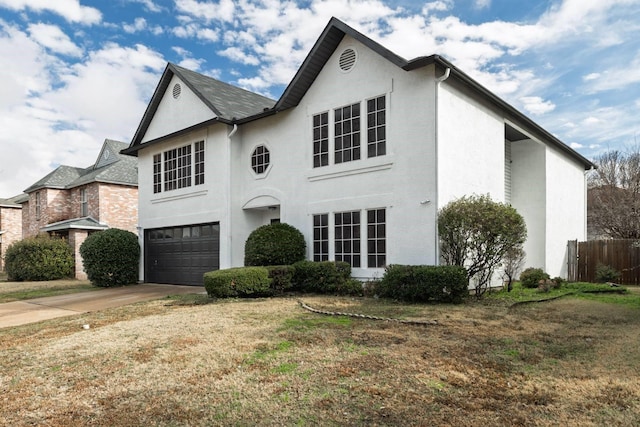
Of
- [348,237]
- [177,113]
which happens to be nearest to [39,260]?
[177,113]

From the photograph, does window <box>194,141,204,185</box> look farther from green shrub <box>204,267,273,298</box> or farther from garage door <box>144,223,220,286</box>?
green shrub <box>204,267,273,298</box>

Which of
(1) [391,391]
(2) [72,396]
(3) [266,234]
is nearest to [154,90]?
(3) [266,234]

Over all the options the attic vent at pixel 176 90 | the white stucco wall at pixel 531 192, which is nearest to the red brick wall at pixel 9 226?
the attic vent at pixel 176 90

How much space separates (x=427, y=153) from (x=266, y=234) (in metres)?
5.36

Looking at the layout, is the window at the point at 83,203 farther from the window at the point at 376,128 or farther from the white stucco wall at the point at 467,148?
the white stucco wall at the point at 467,148

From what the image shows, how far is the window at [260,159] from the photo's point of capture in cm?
1575

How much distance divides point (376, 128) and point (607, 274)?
11.0 m

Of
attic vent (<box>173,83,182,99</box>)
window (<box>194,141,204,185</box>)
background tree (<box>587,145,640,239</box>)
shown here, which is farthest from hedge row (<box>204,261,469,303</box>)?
background tree (<box>587,145,640,239</box>)

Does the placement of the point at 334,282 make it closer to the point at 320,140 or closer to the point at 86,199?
the point at 320,140

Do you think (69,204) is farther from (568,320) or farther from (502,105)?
(568,320)

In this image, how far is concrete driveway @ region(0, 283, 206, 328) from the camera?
10398mm

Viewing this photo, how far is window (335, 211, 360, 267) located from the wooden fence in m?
10.8

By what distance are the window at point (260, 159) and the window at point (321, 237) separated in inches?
120

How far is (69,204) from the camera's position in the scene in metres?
28.4
